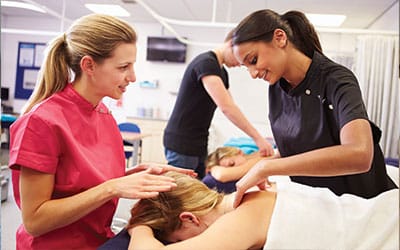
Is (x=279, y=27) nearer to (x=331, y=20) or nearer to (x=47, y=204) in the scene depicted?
(x=47, y=204)

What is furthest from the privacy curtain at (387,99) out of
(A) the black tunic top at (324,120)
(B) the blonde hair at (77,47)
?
(B) the blonde hair at (77,47)

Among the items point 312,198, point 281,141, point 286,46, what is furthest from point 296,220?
point 286,46

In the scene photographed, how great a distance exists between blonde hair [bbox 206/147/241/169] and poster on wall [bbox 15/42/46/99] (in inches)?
38.3

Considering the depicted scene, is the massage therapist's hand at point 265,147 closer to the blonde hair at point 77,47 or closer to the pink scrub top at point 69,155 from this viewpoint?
the pink scrub top at point 69,155

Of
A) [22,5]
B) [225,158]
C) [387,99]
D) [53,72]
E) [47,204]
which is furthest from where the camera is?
[225,158]

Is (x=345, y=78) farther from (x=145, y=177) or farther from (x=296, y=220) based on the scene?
(x=145, y=177)

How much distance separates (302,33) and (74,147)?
70 centimetres

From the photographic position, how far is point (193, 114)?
150 cm

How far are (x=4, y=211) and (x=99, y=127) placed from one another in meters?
0.39

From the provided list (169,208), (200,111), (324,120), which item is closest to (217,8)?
(200,111)

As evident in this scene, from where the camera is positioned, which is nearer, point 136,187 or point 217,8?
point 136,187

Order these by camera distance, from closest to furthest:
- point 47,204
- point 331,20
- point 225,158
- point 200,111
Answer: point 47,204 < point 200,111 < point 331,20 < point 225,158

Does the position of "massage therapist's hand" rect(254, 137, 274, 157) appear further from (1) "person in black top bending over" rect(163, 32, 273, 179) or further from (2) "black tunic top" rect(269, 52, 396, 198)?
(2) "black tunic top" rect(269, 52, 396, 198)

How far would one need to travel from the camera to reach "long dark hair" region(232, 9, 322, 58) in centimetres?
90
